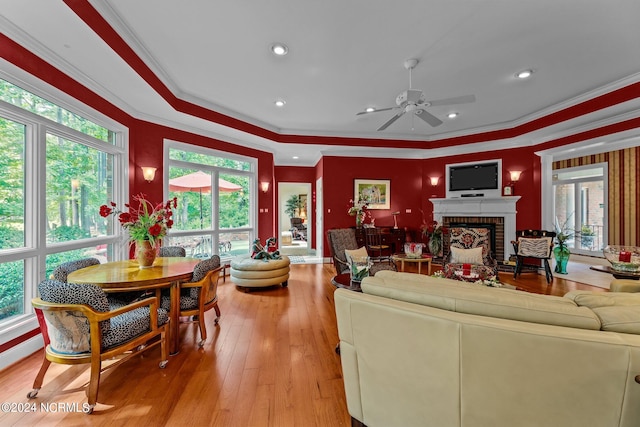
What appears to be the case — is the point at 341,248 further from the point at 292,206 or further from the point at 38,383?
the point at 292,206

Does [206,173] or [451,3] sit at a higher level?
[451,3]

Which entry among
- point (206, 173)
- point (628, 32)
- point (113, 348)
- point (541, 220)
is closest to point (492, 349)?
point (113, 348)

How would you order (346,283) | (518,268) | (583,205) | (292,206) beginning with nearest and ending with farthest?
(346,283) → (518,268) → (583,205) → (292,206)

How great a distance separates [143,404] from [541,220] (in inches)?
267

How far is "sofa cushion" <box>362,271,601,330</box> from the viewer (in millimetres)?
1127

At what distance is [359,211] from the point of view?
20.9 feet

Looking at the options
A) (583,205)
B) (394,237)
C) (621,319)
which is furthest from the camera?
(583,205)

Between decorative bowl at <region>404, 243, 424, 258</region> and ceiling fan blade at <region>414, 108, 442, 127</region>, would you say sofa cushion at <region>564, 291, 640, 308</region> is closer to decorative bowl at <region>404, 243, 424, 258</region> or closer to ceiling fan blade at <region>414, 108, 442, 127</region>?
ceiling fan blade at <region>414, 108, 442, 127</region>

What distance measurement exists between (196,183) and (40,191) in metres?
2.61

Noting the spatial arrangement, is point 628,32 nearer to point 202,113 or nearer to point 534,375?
point 534,375

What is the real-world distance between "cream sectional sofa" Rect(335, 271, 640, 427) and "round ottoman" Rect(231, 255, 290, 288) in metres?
2.88

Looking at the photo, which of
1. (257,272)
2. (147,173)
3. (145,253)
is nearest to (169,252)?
(145,253)

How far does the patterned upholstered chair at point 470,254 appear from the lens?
329 cm

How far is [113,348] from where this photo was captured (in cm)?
184
